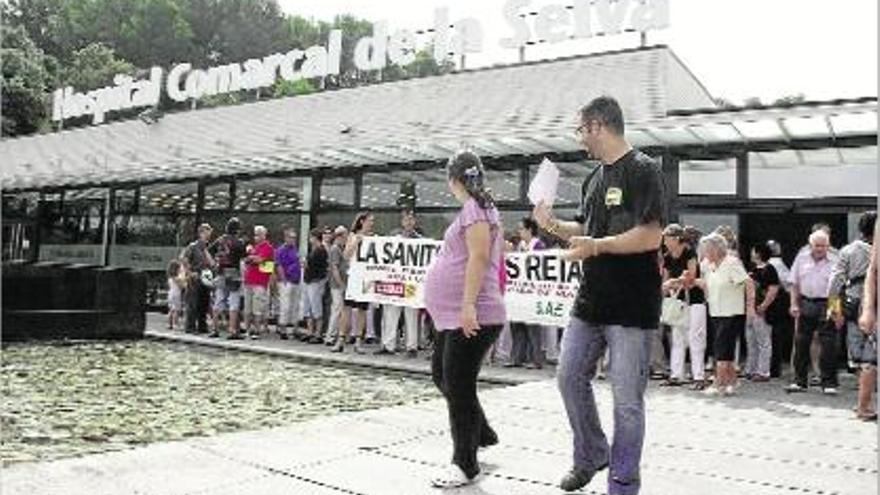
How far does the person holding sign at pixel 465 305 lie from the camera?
4035mm

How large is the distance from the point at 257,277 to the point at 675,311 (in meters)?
7.12

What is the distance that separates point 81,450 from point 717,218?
9809 millimetres

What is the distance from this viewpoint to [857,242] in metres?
6.88

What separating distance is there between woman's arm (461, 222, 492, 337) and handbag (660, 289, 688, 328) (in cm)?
539

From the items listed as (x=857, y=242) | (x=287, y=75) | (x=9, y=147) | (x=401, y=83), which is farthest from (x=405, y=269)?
(x=9, y=147)

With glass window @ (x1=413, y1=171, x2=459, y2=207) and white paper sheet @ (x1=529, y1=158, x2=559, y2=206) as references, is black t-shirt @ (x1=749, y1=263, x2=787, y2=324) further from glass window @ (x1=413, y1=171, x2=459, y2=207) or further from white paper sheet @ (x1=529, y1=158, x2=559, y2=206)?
white paper sheet @ (x1=529, y1=158, x2=559, y2=206)

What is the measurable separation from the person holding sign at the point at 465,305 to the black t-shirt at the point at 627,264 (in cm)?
58

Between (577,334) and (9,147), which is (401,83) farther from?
(9,147)

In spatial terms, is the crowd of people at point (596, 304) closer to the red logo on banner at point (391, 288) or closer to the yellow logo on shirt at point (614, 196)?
the yellow logo on shirt at point (614, 196)

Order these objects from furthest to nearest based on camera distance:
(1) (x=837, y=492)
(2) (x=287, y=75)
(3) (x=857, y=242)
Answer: (2) (x=287, y=75) → (3) (x=857, y=242) → (1) (x=837, y=492)

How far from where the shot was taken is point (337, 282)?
1207 centimetres

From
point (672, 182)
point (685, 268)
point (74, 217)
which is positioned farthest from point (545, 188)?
point (74, 217)

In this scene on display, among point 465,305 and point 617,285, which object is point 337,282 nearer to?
point 465,305

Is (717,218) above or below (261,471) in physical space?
above
